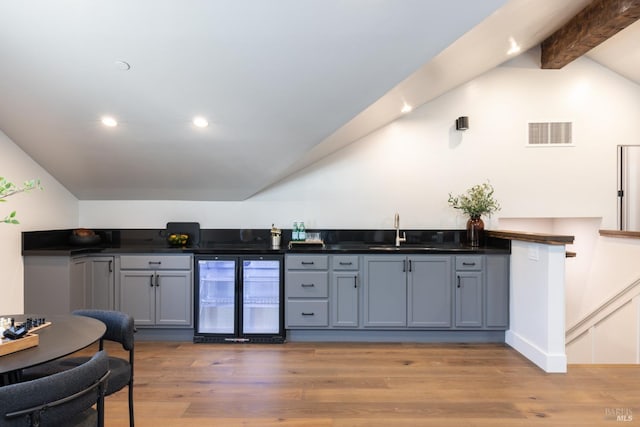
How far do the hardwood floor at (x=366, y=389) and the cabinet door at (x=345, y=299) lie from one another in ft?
0.92

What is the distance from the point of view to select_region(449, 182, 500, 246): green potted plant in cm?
418

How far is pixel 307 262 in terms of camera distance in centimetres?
379

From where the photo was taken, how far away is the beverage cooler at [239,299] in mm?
3748

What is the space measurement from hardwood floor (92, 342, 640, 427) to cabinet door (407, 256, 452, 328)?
11.3 inches

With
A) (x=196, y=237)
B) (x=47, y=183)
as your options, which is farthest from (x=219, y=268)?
(x=47, y=183)

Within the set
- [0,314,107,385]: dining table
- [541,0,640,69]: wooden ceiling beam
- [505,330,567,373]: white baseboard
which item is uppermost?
[541,0,640,69]: wooden ceiling beam

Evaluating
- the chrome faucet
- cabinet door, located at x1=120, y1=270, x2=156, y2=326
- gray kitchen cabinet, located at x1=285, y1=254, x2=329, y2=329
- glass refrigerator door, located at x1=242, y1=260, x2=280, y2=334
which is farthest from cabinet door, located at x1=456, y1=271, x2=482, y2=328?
cabinet door, located at x1=120, y1=270, x2=156, y2=326

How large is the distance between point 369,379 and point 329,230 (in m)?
1.86

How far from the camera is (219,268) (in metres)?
3.84

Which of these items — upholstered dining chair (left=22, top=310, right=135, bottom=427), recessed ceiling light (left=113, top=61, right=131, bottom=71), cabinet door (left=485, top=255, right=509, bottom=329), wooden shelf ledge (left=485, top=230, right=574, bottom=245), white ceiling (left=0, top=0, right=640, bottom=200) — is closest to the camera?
upholstered dining chair (left=22, top=310, right=135, bottom=427)

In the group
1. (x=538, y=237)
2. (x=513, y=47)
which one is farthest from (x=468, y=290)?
(x=513, y=47)

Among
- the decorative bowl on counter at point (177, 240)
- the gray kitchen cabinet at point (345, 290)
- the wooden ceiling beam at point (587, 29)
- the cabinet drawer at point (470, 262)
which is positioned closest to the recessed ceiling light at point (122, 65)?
the decorative bowl on counter at point (177, 240)

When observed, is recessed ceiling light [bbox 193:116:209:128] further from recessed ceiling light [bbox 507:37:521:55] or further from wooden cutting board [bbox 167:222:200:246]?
recessed ceiling light [bbox 507:37:521:55]

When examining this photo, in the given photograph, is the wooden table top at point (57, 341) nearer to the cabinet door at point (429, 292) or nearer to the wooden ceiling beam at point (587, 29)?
the cabinet door at point (429, 292)
